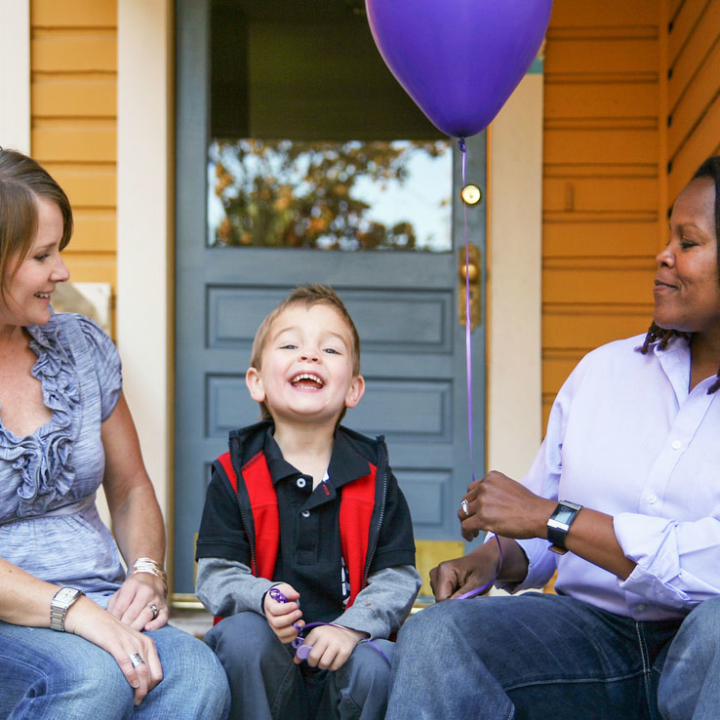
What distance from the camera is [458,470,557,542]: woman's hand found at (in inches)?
65.4

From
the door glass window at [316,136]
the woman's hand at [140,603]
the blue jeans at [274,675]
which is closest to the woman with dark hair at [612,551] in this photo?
the blue jeans at [274,675]

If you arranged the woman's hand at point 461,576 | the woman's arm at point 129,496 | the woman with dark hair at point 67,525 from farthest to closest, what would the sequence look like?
the woman's arm at point 129,496
the woman's hand at point 461,576
the woman with dark hair at point 67,525

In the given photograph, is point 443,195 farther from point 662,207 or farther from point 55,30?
point 55,30

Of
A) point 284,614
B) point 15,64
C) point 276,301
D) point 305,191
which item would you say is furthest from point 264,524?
point 15,64

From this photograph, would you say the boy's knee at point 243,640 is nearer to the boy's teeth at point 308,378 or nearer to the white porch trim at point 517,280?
the boy's teeth at point 308,378

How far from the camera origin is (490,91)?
1.87 meters

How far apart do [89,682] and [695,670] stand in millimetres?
908

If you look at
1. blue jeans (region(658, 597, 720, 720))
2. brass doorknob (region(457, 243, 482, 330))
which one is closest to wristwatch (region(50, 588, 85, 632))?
blue jeans (region(658, 597, 720, 720))

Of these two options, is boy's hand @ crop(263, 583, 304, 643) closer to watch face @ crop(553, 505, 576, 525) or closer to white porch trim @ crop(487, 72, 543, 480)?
→ watch face @ crop(553, 505, 576, 525)

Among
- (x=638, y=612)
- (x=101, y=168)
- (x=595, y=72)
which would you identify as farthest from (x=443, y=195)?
(x=638, y=612)

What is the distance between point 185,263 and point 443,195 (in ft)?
3.11

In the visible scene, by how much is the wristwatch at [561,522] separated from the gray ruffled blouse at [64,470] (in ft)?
2.65

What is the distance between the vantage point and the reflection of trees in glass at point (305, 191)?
11.5 ft

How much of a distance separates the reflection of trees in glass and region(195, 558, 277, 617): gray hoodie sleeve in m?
1.86
